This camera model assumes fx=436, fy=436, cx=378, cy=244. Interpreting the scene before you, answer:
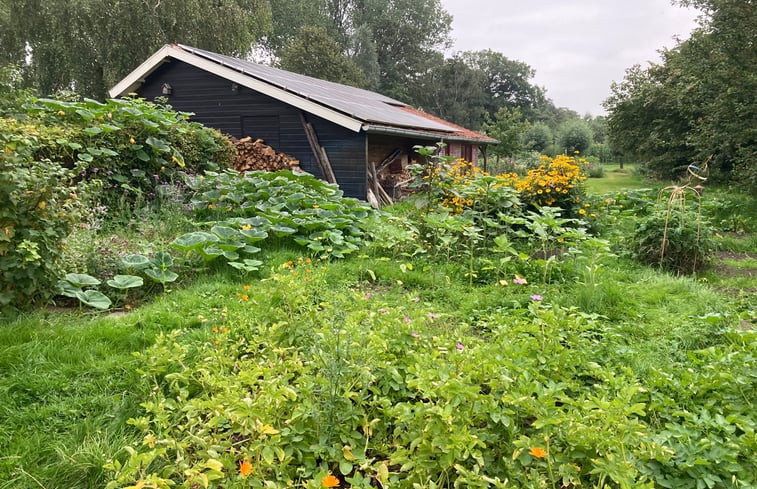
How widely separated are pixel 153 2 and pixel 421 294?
1888 centimetres

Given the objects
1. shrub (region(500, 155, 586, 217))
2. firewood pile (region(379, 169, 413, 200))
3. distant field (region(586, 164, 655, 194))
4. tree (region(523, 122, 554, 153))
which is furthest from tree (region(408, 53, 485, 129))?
shrub (region(500, 155, 586, 217))

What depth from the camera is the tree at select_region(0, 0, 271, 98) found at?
1666 centimetres

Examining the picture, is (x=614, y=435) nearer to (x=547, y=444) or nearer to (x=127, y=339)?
(x=547, y=444)

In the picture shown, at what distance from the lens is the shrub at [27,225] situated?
2676 millimetres

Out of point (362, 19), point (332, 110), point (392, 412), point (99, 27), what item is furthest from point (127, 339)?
point (362, 19)

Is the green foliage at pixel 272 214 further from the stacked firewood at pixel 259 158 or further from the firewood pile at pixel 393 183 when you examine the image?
the firewood pile at pixel 393 183

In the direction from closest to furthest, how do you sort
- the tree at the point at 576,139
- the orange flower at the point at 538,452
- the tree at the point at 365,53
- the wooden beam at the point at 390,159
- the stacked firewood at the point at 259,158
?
the orange flower at the point at 538,452 < the stacked firewood at the point at 259,158 < the wooden beam at the point at 390,159 < the tree at the point at 576,139 < the tree at the point at 365,53

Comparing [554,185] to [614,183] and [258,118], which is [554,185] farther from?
[614,183]

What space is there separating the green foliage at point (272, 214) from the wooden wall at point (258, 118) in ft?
8.62

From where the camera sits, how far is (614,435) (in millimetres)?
1599

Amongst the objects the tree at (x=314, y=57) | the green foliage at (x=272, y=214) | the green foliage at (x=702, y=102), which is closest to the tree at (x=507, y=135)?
the green foliage at (x=702, y=102)

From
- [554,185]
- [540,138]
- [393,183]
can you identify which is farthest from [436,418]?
[540,138]

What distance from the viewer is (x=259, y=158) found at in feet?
31.6

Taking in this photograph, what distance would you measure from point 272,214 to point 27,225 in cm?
258
